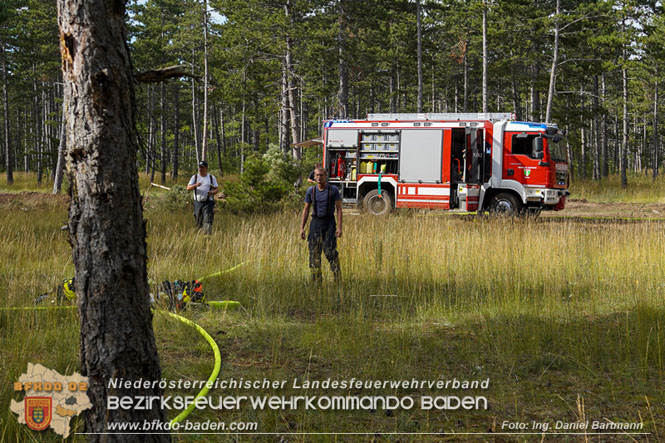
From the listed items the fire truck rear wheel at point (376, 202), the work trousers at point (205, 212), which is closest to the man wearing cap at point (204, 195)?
the work trousers at point (205, 212)

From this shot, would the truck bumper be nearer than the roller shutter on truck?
Yes

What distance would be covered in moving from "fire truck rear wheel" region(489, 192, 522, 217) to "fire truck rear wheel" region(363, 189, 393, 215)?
321 cm

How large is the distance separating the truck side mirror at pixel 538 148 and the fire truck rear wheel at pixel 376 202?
4602 mm

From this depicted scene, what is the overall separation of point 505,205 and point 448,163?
7.06 feet

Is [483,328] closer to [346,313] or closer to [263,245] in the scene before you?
[346,313]

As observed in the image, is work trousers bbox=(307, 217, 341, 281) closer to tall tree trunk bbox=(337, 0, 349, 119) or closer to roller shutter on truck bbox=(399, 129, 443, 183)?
roller shutter on truck bbox=(399, 129, 443, 183)

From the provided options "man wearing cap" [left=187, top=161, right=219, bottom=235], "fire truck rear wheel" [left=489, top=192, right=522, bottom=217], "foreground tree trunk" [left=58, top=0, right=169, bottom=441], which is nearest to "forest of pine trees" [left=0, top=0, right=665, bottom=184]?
"man wearing cap" [left=187, top=161, right=219, bottom=235]

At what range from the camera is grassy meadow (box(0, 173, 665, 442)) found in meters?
4.01

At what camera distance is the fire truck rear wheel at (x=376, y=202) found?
18.5 meters

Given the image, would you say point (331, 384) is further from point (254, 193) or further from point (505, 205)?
point (505, 205)

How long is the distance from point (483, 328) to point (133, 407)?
13.3ft

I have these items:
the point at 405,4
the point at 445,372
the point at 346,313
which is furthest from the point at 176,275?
the point at 405,4

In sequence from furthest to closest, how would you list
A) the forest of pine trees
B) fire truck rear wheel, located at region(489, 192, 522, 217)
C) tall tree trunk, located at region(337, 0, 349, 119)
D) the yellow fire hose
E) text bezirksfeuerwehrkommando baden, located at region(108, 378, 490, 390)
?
tall tree trunk, located at region(337, 0, 349, 119), the forest of pine trees, fire truck rear wheel, located at region(489, 192, 522, 217), text bezirksfeuerwehrkommando baden, located at region(108, 378, 490, 390), the yellow fire hose

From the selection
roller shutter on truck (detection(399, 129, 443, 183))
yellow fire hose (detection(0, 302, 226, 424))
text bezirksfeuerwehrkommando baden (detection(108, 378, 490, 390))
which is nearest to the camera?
yellow fire hose (detection(0, 302, 226, 424))
